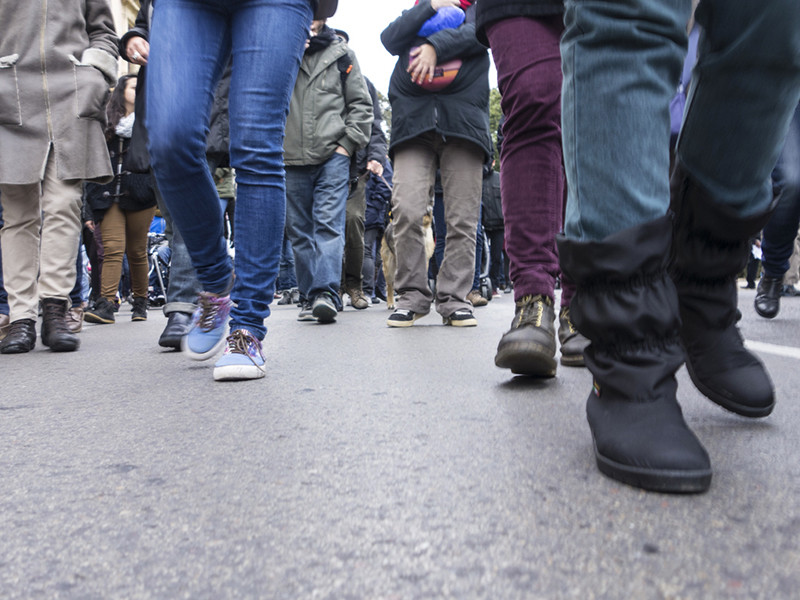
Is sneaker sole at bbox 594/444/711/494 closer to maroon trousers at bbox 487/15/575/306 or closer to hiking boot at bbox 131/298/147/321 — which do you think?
maroon trousers at bbox 487/15/575/306

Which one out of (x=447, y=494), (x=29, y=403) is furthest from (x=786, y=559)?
(x=29, y=403)

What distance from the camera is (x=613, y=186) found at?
134 cm

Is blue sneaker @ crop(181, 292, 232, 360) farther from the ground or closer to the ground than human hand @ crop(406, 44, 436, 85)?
closer to the ground

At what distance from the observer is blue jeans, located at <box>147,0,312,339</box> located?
258 cm

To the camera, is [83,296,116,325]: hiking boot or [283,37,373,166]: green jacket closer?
[283,37,373,166]: green jacket

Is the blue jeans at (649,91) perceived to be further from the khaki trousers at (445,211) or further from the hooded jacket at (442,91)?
the khaki trousers at (445,211)

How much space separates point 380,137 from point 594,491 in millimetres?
6203

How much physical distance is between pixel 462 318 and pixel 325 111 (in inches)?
82.5

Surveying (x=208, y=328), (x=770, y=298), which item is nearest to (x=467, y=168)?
(x=770, y=298)

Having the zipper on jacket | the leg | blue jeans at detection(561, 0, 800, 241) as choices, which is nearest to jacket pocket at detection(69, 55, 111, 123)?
the zipper on jacket

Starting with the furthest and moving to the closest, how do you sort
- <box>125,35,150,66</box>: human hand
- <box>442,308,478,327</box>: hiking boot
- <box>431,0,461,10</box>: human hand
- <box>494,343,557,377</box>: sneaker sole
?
<box>442,308,478,327</box>: hiking boot, <box>431,0,461,10</box>: human hand, <box>125,35,150,66</box>: human hand, <box>494,343,557,377</box>: sneaker sole

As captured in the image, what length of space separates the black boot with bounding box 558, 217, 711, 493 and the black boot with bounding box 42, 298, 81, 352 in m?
3.12

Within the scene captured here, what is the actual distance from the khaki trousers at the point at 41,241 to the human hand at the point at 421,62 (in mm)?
2182

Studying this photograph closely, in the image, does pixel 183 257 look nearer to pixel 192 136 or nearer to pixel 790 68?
pixel 192 136
